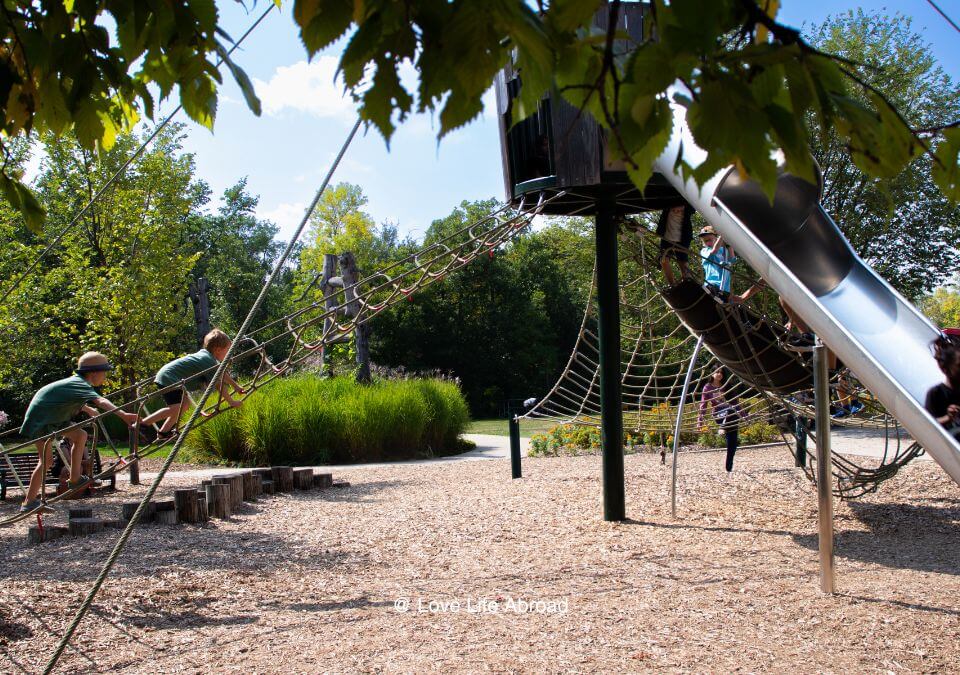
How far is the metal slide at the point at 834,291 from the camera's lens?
9.09 feet

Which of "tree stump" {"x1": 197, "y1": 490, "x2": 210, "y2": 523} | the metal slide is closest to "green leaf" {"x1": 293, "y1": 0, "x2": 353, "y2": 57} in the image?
the metal slide

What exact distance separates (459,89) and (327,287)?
36.3 ft

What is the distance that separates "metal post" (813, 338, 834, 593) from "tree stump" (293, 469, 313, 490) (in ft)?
17.8

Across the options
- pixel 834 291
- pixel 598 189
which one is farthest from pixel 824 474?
pixel 598 189

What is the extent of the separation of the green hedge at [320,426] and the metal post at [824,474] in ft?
25.8

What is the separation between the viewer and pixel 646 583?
405 cm

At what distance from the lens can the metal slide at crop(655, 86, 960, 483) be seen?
2771mm

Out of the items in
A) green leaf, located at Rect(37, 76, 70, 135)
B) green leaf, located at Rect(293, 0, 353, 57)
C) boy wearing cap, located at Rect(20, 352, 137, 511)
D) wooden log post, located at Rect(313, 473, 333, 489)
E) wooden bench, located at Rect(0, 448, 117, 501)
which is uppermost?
green leaf, located at Rect(37, 76, 70, 135)

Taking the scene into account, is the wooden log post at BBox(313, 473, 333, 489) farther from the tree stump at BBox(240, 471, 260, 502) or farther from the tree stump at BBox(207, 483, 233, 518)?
the tree stump at BBox(207, 483, 233, 518)

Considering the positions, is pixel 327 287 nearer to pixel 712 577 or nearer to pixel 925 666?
pixel 712 577

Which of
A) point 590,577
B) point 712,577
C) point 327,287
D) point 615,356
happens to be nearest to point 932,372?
point 712,577

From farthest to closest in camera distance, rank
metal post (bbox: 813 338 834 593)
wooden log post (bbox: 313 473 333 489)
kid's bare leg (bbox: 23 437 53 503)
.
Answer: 1. wooden log post (bbox: 313 473 333 489)
2. kid's bare leg (bbox: 23 437 53 503)
3. metal post (bbox: 813 338 834 593)

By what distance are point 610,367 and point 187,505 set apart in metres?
3.49

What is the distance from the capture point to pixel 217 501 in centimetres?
634
